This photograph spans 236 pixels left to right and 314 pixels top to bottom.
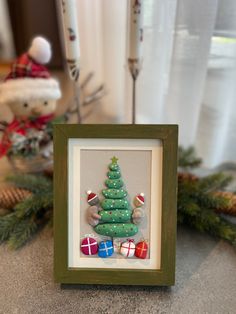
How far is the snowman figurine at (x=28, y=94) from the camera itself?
718 millimetres

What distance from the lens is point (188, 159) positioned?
2.70 feet

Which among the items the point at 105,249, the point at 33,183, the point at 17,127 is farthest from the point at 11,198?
the point at 105,249

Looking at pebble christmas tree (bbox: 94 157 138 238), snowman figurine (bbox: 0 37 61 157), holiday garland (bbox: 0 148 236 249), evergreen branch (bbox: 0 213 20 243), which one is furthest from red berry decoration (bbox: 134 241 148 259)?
snowman figurine (bbox: 0 37 61 157)

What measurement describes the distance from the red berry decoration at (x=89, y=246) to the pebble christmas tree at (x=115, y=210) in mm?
20

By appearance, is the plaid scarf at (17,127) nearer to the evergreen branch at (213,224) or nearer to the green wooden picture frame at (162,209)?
the green wooden picture frame at (162,209)

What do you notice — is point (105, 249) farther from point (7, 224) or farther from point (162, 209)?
point (7, 224)

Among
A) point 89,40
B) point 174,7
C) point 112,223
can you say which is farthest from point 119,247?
point 89,40

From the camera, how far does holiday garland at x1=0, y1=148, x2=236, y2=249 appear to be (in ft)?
2.14

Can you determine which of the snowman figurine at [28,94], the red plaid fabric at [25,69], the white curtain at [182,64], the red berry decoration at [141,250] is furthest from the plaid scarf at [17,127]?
the red berry decoration at [141,250]

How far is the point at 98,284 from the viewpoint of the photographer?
1.85ft

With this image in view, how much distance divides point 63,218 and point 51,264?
0.42 feet

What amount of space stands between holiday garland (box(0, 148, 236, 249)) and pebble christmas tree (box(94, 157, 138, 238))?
165 mm

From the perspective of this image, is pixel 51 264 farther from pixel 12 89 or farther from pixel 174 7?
pixel 174 7

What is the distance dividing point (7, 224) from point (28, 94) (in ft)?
0.91
